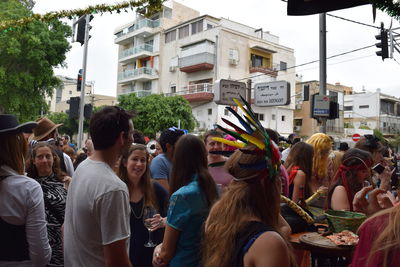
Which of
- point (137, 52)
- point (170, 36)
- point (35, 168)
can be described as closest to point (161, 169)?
point (35, 168)

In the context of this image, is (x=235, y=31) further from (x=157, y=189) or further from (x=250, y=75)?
(x=157, y=189)

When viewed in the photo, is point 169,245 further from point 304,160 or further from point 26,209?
point 304,160

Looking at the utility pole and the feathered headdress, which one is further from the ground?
the utility pole

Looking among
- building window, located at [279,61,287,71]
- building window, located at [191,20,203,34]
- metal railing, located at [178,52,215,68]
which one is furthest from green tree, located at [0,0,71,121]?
building window, located at [279,61,287,71]

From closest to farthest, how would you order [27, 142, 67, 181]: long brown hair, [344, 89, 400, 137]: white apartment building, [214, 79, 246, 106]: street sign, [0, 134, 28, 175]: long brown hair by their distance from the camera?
[0, 134, 28, 175]: long brown hair < [27, 142, 67, 181]: long brown hair < [214, 79, 246, 106]: street sign < [344, 89, 400, 137]: white apartment building

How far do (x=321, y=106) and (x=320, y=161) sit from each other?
4.55 metres

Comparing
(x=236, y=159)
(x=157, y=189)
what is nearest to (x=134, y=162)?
Result: (x=157, y=189)

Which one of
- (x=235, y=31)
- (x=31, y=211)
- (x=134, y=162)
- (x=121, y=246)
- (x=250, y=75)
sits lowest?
(x=121, y=246)

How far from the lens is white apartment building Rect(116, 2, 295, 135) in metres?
32.8

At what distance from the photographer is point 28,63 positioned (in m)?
18.0

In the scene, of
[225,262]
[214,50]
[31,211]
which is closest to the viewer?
[225,262]

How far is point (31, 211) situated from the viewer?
7.53ft

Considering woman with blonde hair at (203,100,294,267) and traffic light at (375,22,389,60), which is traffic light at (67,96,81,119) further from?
woman with blonde hair at (203,100,294,267)

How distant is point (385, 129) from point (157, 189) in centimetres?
5567
